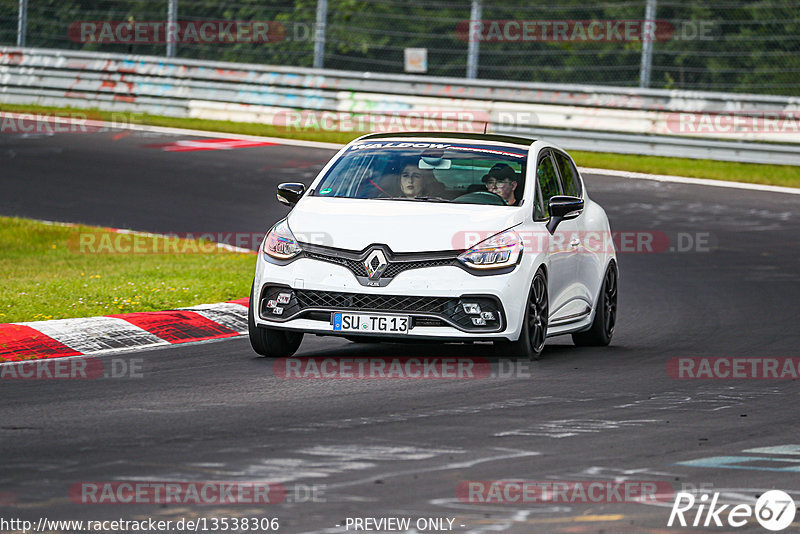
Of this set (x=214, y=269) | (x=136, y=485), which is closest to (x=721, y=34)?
(x=214, y=269)

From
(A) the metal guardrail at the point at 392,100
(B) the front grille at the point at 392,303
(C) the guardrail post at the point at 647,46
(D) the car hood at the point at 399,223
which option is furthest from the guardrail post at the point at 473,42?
(B) the front grille at the point at 392,303

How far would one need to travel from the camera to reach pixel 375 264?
953 cm

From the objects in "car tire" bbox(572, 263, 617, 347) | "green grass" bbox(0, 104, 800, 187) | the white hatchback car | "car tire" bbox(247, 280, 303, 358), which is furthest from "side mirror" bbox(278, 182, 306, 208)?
"green grass" bbox(0, 104, 800, 187)

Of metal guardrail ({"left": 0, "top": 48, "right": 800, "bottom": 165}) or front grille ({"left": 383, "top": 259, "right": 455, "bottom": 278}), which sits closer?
front grille ({"left": 383, "top": 259, "right": 455, "bottom": 278})

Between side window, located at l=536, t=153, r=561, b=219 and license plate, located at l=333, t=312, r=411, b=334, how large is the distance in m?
1.62

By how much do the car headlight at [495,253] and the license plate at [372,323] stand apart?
571 mm

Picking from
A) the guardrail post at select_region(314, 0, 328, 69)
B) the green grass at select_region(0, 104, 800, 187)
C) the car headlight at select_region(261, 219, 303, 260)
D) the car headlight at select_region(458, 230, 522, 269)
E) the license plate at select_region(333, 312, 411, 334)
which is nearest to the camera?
the license plate at select_region(333, 312, 411, 334)

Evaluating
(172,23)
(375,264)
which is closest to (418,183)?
(375,264)

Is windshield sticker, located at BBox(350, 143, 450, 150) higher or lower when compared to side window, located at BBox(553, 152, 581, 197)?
higher

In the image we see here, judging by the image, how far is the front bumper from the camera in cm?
949

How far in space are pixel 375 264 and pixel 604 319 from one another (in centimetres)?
292

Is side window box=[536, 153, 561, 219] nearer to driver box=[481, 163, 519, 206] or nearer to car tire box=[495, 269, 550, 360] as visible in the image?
driver box=[481, 163, 519, 206]

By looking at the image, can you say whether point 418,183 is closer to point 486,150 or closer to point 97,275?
point 486,150

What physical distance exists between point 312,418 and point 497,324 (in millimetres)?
2181
